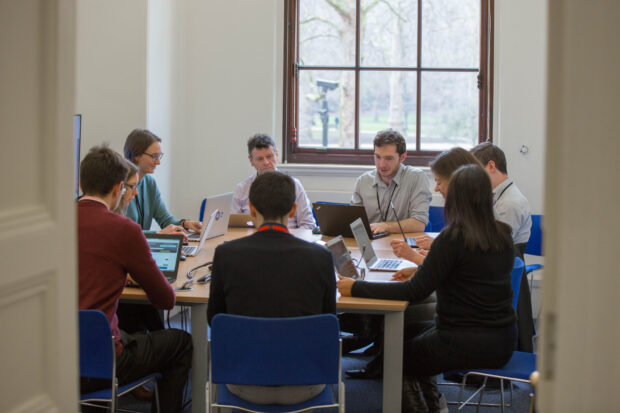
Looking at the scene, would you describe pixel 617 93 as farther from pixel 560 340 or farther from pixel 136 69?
pixel 136 69

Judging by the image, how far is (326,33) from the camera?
582 centimetres

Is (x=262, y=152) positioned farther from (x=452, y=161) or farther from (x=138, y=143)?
(x=452, y=161)

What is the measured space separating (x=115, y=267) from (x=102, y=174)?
38 cm

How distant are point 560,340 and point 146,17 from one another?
176 inches

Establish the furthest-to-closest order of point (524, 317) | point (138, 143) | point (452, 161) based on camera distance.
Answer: point (138, 143) < point (524, 317) < point (452, 161)

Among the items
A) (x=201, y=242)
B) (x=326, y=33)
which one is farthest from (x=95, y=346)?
(x=326, y=33)

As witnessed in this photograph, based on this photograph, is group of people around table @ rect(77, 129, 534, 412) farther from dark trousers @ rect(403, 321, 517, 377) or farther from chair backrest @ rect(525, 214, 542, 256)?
chair backrest @ rect(525, 214, 542, 256)

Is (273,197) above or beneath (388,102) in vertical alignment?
beneath

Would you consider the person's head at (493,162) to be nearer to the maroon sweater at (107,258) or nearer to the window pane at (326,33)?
the maroon sweater at (107,258)

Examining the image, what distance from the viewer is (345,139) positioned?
19.2ft

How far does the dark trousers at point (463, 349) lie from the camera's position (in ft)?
9.14

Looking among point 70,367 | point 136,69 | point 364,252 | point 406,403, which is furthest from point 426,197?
point 70,367

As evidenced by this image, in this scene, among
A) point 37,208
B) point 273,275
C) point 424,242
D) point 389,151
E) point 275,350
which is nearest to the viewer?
point 37,208

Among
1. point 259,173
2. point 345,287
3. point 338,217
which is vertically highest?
point 259,173
